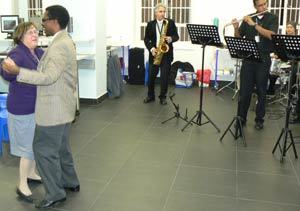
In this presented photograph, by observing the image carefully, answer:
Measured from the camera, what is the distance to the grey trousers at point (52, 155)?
9.37 ft

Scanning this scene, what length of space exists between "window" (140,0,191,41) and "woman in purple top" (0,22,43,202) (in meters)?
5.63

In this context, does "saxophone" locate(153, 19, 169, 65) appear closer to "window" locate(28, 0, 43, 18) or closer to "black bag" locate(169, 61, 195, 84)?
"black bag" locate(169, 61, 195, 84)

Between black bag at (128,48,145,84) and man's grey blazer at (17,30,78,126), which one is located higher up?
man's grey blazer at (17,30,78,126)

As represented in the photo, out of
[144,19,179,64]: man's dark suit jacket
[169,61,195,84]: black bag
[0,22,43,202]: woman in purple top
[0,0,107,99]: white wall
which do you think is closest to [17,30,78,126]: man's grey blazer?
[0,22,43,202]: woman in purple top

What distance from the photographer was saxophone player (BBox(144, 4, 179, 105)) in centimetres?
636

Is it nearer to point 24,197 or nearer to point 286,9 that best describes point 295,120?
point 286,9

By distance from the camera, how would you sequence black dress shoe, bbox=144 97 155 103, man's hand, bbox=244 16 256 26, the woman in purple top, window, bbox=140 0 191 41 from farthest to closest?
window, bbox=140 0 191 41 < black dress shoe, bbox=144 97 155 103 < man's hand, bbox=244 16 256 26 < the woman in purple top

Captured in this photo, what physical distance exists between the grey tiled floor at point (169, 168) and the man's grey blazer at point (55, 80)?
768 mm

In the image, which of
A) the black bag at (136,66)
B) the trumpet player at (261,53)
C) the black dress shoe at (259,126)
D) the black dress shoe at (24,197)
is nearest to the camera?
the black dress shoe at (24,197)

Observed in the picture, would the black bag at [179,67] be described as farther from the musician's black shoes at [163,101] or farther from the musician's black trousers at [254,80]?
the musician's black trousers at [254,80]

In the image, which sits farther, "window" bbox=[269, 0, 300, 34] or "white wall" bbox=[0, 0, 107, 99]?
"window" bbox=[269, 0, 300, 34]

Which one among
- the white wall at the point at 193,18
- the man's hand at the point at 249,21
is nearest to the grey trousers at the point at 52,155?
the man's hand at the point at 249,21

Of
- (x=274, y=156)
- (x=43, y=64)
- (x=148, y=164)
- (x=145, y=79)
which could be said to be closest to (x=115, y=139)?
(x=148, y=164)

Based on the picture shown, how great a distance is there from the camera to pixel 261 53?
16.2ft
